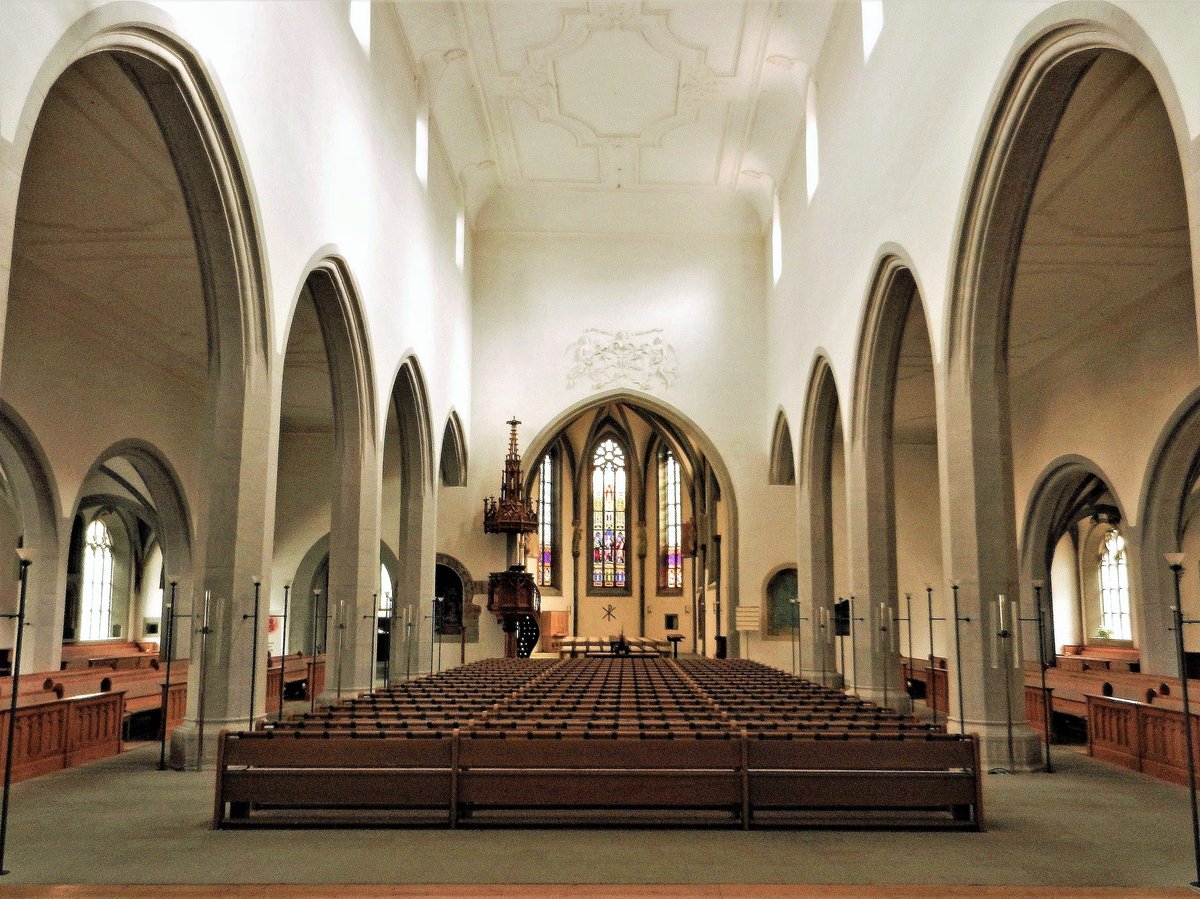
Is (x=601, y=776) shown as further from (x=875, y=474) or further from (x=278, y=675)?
(x=278, y=675)

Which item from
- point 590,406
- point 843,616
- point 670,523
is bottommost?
point 843,616

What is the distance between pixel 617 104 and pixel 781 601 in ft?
35.0

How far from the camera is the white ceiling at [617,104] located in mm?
16969

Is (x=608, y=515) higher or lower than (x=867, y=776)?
higher

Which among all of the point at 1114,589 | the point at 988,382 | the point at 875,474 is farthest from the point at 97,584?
the point at 1114,589

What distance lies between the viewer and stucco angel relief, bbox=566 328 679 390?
76.8ft

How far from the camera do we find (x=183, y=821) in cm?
693

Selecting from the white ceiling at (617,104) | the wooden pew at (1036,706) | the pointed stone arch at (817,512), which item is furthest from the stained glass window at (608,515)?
the wooden pew at (1036,706)

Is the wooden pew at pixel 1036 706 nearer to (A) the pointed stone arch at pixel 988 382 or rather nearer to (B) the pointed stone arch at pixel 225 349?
(A) the pointed stone arch at pixel 988 382

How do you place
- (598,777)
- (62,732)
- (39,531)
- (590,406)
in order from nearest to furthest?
(598,777), (62,732), (39,531), (590,406)

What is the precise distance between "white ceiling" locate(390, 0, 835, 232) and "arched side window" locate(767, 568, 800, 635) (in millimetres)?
7831

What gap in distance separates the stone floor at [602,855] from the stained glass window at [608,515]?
27236mm

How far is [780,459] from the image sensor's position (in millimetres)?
22781

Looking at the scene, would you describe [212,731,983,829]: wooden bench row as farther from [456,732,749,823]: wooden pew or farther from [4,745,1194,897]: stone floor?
[4,745,1194,897]: stone floor
